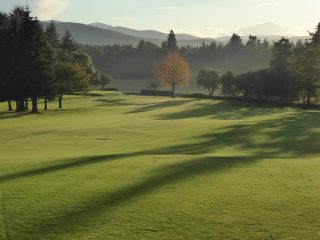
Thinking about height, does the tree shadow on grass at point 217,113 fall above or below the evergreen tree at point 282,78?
below

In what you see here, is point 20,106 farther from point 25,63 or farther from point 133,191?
point 133,191

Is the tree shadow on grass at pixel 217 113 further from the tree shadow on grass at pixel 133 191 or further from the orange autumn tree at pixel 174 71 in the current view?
the orange autumn tree at pixel 174 71

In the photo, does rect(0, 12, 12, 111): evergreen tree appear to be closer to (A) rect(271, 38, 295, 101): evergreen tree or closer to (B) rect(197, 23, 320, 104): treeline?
(B) rect(197, 23, 320, 104): treeline

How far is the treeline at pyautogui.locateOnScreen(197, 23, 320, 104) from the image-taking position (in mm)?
69688

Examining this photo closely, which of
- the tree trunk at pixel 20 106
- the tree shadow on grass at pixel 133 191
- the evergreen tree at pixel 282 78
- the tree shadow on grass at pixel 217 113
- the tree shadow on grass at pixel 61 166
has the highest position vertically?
the evergreen tree at pixel 282 78

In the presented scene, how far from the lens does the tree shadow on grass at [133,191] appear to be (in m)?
9.59

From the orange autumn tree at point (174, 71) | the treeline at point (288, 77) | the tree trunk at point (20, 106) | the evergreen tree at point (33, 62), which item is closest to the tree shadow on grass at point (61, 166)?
the evergreen tree at point (33, 62)

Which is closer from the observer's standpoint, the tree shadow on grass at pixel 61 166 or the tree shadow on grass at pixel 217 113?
the tree shadow on grass at pixel 61 166

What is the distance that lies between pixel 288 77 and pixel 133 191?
80444mm

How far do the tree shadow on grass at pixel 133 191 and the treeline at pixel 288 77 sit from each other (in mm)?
54384

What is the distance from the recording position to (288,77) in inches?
3425

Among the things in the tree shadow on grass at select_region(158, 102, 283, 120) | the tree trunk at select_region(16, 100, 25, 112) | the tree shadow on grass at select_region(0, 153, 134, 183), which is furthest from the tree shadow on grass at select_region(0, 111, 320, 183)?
the tree trunk at select_region(16, 100, 25, 112)

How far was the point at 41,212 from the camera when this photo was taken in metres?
10.3

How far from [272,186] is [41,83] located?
55.0m
